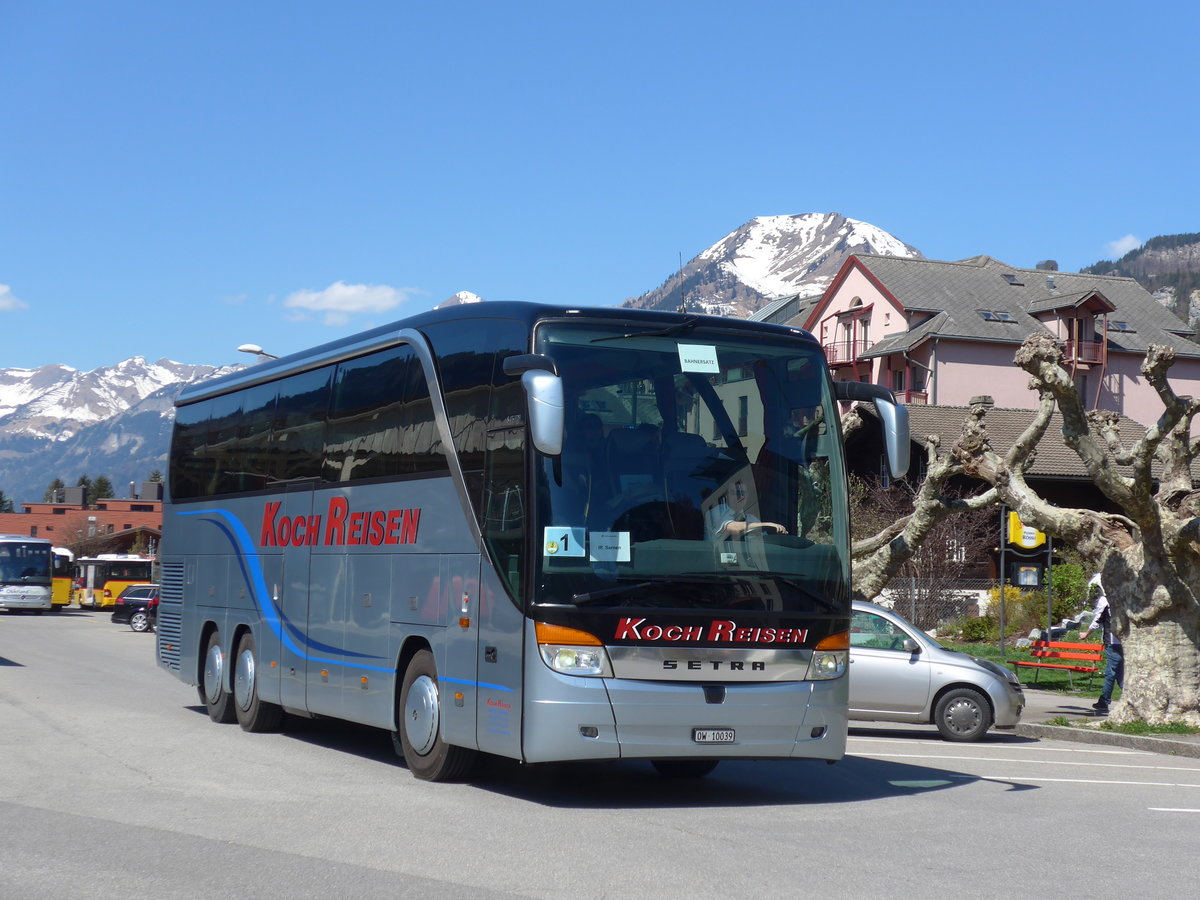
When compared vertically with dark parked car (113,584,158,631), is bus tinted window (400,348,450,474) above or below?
above

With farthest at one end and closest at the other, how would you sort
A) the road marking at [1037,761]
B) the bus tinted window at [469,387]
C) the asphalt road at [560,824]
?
the road marking at [1037,761] → the bus tinted window at [469,387] → the asphalt road at [560,824]

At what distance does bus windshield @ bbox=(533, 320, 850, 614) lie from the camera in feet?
33.4

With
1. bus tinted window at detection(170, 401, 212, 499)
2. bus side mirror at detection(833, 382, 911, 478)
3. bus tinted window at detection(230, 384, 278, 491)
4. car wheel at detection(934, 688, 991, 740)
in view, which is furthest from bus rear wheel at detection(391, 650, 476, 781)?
car wheel at detection(934, 688, 991, 740)

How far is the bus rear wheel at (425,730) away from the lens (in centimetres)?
1143

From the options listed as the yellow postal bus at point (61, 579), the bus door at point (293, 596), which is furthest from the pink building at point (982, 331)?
the bus door at point (293, 596)

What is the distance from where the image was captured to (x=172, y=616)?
18.5 meters

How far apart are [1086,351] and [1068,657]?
4374 centimetres

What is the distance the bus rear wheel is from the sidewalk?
8.76 meters

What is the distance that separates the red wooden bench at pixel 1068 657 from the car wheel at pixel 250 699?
12034mm

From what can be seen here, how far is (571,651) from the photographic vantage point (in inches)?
397

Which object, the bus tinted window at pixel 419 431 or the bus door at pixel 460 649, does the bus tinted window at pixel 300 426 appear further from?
the bus door at pixel 460 649

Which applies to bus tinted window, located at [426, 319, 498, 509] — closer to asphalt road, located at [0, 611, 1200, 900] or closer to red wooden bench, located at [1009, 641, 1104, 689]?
asphalt road, located at [0, 611, 1200, 900]

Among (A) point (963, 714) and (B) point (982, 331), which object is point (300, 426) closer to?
(A) point (963, 714)

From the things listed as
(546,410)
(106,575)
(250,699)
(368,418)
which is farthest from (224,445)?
(106,575)
